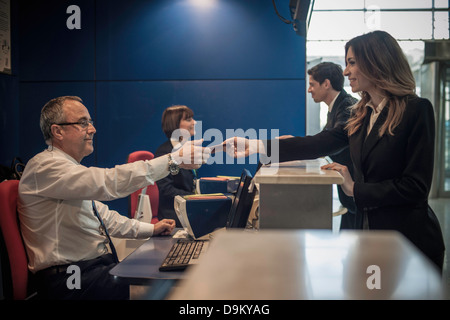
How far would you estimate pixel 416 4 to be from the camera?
247 inches

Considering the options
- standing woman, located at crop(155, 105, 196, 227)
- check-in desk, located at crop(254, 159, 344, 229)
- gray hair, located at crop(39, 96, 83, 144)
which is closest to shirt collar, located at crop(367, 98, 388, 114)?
check-in desk, located at crop(254, 159, 344, 229)

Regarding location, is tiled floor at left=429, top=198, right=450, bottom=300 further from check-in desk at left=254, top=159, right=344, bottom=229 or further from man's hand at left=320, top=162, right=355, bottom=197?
check-in desk at left=254, top=159, right=344, bottom=229

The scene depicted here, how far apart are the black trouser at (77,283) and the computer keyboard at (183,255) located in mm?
310

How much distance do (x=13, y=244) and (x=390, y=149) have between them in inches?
59.7

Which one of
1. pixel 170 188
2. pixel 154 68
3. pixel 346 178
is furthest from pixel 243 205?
pixel 154 68

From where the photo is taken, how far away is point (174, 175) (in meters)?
3.36

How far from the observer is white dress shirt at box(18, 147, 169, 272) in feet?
5.96

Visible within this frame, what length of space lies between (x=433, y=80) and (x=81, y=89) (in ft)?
20.6

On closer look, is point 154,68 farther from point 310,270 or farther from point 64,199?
point 310,270

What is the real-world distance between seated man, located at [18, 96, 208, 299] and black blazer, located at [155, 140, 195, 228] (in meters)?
1.18

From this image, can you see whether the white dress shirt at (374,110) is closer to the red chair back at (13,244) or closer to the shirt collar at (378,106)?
the shirt collar at (378,106)
